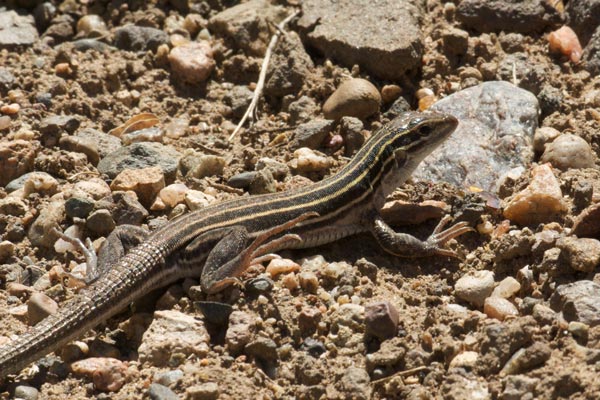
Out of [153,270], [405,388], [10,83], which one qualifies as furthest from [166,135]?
[405,388]

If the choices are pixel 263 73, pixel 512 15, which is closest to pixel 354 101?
pixel 263 73

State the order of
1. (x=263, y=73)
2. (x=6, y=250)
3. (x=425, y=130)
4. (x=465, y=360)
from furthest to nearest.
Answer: (x=263, y=73) → (x=425, y=130) → (x=6, y=250) → (x=465, y=360)

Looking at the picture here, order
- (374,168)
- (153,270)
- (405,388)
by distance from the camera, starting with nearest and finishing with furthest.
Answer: (405,388) < (153,270) < (374,168)

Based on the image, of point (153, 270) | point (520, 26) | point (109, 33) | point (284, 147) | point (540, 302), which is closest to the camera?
point (540, 302)

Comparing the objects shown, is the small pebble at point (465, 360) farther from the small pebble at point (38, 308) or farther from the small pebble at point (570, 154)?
the small pebble at point (38, 308)

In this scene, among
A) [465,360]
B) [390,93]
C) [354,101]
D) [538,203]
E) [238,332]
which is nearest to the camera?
[465,360]

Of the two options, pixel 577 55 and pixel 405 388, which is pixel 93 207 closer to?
pixel 405 388

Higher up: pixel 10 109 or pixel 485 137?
pixel 485 137

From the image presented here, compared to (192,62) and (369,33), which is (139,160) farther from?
(369,33)
